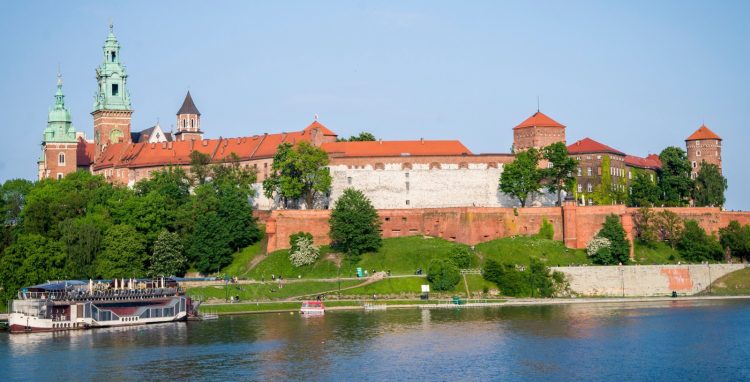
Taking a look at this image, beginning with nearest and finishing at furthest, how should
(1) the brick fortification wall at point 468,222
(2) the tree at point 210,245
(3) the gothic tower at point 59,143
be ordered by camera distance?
(2) the tree at point 210,245 → (1) the brick fortification wall at point 468,222 → (3) the gothic tower at point 59,143

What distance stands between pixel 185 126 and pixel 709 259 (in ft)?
192

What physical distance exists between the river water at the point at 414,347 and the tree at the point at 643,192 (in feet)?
90.2

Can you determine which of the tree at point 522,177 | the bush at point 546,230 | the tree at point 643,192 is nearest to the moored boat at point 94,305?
the bush at point 546,230

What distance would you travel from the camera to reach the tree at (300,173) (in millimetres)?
90625

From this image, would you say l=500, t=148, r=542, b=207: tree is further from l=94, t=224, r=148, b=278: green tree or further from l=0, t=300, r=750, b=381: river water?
l=94, t=224, r=148, b=278: green tree

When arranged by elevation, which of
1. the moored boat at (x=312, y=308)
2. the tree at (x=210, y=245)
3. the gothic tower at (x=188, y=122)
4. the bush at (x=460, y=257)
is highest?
the gothic tower at (x=188, y=122)

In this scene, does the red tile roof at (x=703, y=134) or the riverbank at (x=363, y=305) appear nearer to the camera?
the riverbank at (x=363, y=305)

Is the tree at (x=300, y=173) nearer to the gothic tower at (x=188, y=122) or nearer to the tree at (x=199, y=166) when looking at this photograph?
the tree at (x=199, y=166)

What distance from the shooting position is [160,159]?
107 meters

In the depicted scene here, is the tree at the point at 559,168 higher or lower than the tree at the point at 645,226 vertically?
higher

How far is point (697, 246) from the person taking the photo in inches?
3356

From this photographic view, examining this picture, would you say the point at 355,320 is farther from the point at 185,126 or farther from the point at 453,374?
the point at 185,126

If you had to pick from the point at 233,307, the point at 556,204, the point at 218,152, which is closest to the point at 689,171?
the point at 556,204

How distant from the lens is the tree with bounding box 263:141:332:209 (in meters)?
90.6
